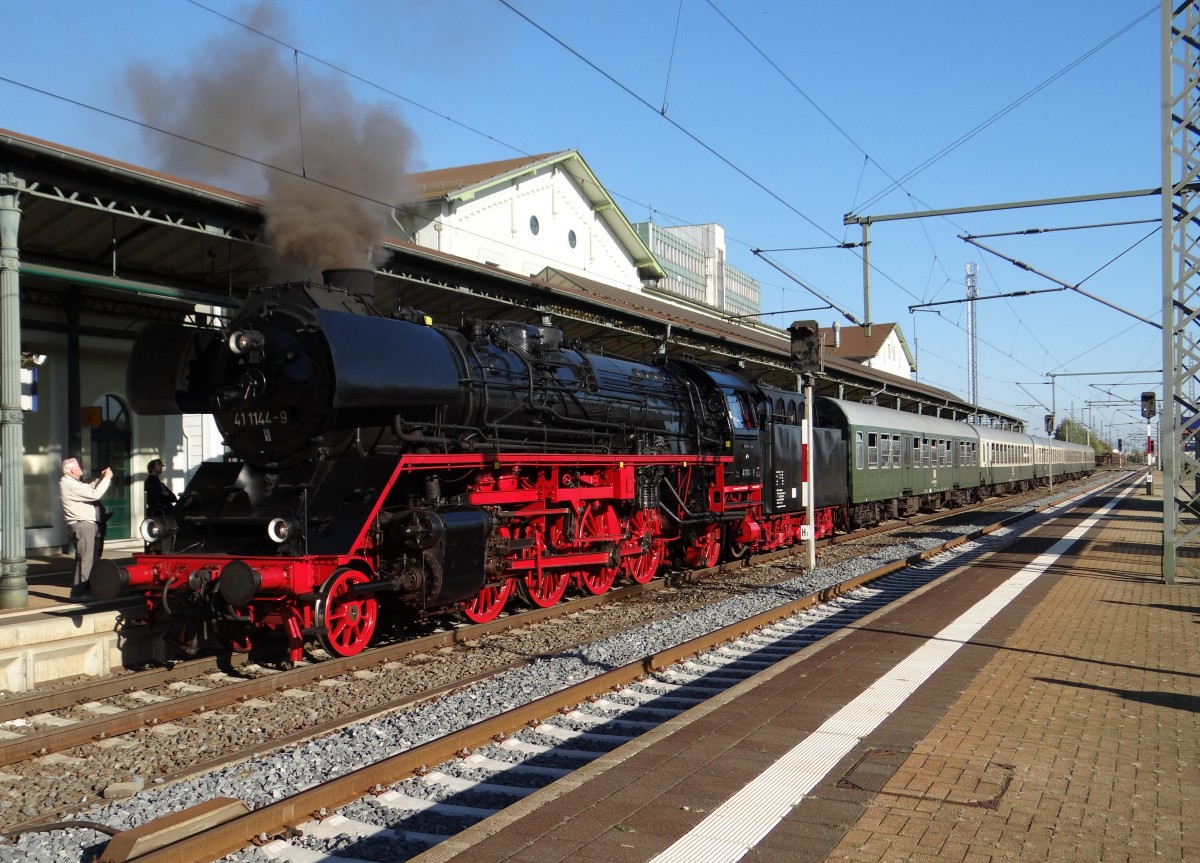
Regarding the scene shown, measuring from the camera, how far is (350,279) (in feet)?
32.8

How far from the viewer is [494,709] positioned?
23.5 ft

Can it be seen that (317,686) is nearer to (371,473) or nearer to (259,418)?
(371,473)

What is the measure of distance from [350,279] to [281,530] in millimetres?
3033

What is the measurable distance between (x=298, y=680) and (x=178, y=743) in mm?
1577

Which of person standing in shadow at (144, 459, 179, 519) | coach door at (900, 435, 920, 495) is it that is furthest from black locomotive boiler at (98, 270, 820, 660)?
coach door at (900, 435, 920, 495)

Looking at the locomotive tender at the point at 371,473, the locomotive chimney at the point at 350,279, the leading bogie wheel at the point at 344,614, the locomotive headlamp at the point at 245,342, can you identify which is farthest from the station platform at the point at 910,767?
the locomotive chimney at the point at 350,279

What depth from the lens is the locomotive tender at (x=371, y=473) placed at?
8.34 metres

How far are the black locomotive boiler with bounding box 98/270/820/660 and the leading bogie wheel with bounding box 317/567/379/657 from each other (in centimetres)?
2

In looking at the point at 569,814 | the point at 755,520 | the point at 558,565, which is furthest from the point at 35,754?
the point at 755,520

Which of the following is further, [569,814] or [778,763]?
[778,763]

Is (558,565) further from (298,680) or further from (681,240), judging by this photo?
(681,240)

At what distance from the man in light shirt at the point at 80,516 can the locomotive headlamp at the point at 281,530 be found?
11.8 feet

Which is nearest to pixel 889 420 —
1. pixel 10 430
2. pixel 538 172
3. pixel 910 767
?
pixel 538 172

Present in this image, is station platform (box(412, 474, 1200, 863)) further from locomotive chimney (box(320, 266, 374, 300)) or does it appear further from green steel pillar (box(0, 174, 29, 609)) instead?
green steel pillar (box(0, 174, 29, 609))
